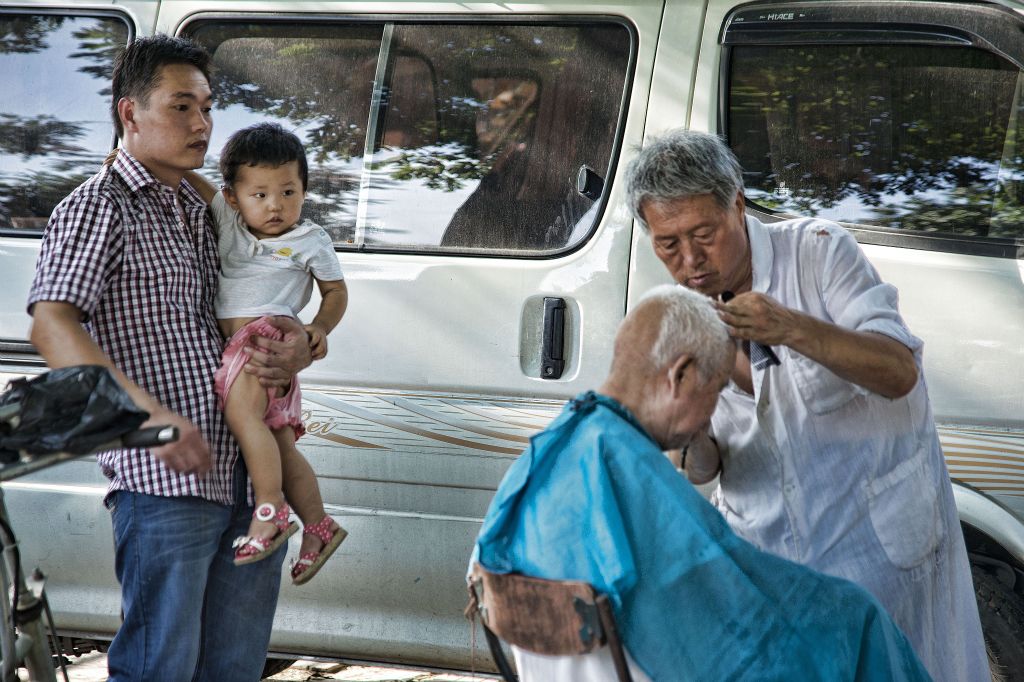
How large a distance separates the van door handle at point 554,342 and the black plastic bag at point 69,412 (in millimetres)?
1513

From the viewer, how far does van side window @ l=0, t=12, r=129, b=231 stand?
3.70 m

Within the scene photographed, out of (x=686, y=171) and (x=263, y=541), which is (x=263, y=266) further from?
(x=686, y=171)

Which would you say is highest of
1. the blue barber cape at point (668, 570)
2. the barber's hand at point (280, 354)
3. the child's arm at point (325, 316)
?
the child's arm at point (325, 316)

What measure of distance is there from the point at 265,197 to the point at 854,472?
1.60 m

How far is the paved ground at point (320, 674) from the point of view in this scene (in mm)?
4398

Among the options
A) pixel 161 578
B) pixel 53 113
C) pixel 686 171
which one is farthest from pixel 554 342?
pixel 53 113

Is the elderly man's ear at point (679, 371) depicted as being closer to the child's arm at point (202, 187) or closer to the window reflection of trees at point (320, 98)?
the child's arm at point (202, 187)

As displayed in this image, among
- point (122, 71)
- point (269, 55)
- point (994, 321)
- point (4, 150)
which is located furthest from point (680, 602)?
point (4, 150)

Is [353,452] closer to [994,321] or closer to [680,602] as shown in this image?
[680,602]

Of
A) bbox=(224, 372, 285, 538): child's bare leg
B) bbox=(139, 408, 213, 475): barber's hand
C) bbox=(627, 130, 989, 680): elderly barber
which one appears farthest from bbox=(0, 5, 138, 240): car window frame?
bbox=(627, 130, 989, 680): elderly barber

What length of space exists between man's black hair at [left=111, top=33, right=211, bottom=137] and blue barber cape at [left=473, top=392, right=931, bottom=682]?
1.30 m

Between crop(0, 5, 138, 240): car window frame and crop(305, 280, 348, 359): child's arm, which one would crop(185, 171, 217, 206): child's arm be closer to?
crop(305, 280, 348, 359): child's arm

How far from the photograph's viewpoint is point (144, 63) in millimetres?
2582

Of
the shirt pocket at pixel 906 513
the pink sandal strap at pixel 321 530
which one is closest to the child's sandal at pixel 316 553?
the pink sandal strap at pixel 321 530
